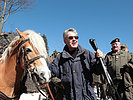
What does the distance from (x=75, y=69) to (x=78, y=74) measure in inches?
3.7

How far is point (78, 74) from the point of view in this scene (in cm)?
212

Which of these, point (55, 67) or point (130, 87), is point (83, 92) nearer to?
point (55, 67)

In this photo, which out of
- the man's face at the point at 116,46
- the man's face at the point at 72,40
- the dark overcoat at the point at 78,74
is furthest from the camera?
the man's face at the point at 116,46

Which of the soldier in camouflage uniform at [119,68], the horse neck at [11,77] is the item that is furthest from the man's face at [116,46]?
→ the horse neck at [11,77]

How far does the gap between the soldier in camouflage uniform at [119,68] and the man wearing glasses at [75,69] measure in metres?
1.93

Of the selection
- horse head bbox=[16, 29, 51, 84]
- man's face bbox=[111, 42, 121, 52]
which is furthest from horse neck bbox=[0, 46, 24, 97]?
man's face bbox=[111, 42, 121, 52]

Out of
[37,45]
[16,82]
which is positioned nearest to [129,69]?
[37,45]

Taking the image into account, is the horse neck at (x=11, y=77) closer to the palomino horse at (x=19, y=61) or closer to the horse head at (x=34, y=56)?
the palomino horse at (x=19, y=61)

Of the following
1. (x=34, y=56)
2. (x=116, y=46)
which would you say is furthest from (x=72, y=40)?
(x=116, y=46)

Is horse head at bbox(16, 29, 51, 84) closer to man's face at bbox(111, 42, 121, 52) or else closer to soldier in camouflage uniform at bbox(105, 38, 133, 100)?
soldier in camouflage uniform at bbox(105, 38, 133, 100)

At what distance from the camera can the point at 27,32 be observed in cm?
263

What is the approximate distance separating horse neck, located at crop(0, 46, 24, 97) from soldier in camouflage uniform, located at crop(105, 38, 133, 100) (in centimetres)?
258

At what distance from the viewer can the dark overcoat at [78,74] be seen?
2.04 meters

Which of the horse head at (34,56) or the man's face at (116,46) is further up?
the man's face at (116,46)
